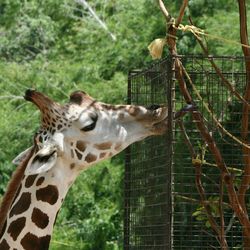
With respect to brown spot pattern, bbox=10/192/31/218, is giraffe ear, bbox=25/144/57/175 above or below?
above

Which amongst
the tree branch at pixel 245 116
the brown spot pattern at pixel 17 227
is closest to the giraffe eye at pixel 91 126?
the brown spot pattern at pixel 17 227

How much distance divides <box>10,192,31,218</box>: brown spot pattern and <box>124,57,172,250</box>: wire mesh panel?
0.72m

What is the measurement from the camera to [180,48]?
1230 centimetres

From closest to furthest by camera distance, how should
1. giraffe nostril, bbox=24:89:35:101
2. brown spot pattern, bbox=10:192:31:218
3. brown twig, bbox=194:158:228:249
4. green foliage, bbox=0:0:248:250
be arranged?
giraffe nostril, bbox=24:89:35:101 < brown spot pattern, bbox=10:192:31:218 < brown twig, bbox=194:158:228:249 < green foliage, bbox=0:0:248:250

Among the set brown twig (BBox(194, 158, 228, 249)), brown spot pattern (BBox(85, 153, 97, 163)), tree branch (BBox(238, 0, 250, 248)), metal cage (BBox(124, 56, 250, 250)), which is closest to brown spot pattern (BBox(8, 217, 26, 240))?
brown spot pattern (BBox(85, 153, 97, 163))

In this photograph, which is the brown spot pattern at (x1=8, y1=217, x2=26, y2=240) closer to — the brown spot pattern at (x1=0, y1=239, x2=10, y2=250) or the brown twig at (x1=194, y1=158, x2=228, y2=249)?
the brown spot pattern at (x1=0, y1=239, x2=10, y2=250)

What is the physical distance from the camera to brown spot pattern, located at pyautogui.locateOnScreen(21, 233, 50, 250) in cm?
527

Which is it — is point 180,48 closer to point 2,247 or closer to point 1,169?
point 1,169

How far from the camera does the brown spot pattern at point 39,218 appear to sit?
529cm

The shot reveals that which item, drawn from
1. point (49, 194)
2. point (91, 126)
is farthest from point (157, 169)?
point (49, 194)

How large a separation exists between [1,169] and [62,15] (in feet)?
19.8

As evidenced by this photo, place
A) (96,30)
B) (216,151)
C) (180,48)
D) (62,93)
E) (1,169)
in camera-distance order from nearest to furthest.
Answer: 1. (216,151)
2. (180,48)
3. (1,169)
4. (62,93)
5. (96,30)

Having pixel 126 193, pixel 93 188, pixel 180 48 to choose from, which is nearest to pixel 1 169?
pixel 93 188

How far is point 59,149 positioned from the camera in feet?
17.2
